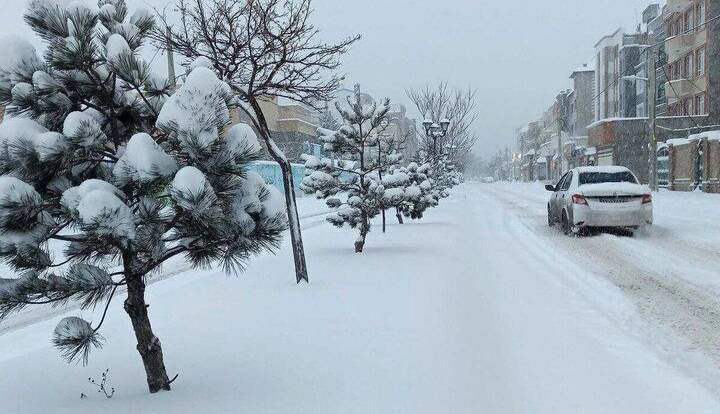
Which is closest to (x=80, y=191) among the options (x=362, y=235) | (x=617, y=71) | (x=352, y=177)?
(x=362, y=235)

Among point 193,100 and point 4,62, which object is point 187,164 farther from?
point 4,62

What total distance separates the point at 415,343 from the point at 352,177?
20.6 feet

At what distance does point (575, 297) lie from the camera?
630 centimetres

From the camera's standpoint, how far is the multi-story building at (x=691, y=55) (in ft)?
121

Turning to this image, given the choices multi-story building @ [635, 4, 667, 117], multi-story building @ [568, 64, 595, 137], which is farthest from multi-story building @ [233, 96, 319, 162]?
multi-story building @ [568, 64, 595, 137]

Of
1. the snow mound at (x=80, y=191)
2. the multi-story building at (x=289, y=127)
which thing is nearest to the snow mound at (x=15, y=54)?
the snow mound at (x=80, y=191)

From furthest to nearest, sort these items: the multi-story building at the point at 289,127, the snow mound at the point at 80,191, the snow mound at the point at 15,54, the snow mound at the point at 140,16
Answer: the multi-story building at the point at 289,127 → the snow mound at the point at 140,16 → the snow mound at the point at 15,54 → the snow mound at the point at 80,191

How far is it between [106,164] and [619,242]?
10142mm

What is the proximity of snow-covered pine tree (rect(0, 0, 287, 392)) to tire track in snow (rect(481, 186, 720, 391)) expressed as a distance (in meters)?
3.28

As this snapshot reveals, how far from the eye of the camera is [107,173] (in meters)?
3.40

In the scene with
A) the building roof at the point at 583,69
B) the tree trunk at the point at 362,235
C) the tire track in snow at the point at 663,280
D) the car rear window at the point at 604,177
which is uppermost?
the building roof at the point at 583,69

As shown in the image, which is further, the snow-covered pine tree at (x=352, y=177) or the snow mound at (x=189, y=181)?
the snow-covered pine tree at (x=352, y=177)

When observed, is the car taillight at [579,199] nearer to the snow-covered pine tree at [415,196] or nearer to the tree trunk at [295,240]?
the snow-covered pine tree at [415,196]

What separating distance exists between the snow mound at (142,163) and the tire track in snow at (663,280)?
3.57 metres
